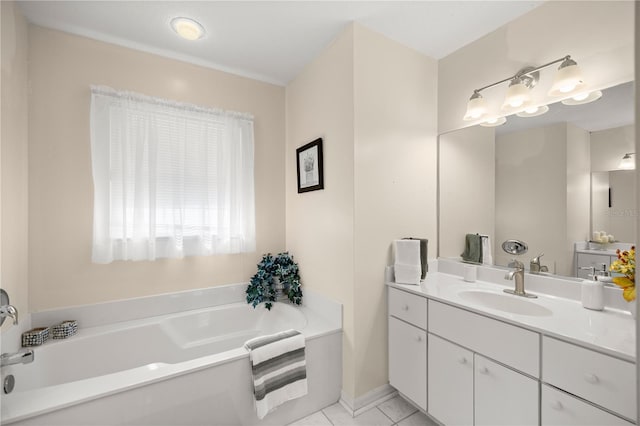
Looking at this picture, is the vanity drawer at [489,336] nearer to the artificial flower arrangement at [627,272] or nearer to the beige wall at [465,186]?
the artificial flower arrangement at [627,272]

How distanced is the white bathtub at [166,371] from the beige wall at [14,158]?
1.37 feet

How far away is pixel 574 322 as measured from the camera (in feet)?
4.01

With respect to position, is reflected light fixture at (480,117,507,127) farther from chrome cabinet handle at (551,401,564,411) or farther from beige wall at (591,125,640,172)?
chrome cabinet handle at (551,401,564,411)

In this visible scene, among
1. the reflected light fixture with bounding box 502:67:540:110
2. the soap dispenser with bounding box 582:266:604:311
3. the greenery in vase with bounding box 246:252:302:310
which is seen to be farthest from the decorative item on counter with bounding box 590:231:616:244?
the greenery in vase with bounding box 246:252:302:310

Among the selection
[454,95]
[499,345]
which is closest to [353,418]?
[499,345]

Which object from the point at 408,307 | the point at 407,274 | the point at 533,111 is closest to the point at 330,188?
the point at 407,274

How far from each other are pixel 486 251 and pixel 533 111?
3.12 ft

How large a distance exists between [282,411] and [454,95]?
2517 mm

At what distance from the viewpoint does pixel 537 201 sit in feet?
5.66

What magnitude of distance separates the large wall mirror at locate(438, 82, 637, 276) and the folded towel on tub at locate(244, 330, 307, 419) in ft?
4.47

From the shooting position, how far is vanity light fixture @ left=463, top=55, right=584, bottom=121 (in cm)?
148

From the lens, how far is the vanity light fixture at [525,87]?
1480 mm

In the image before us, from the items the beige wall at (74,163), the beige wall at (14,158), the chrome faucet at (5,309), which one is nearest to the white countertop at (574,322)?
the beige wall at (74,163)

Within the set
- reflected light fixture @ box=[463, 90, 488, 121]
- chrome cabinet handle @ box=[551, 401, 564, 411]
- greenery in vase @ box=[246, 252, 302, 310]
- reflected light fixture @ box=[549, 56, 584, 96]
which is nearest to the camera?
chrome cabinet handle @ box=[551, 401, 564, 411]
